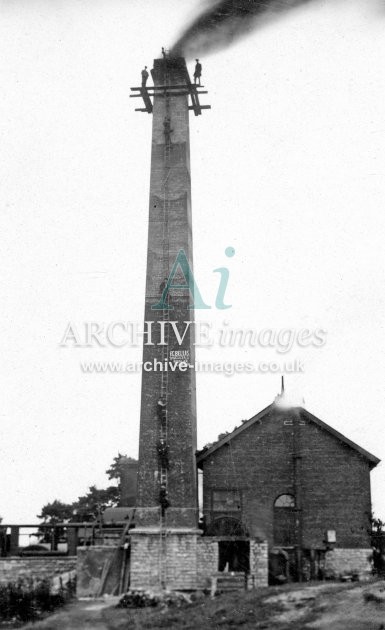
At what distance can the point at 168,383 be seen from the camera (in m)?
29.5

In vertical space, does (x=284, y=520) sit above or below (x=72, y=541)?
above

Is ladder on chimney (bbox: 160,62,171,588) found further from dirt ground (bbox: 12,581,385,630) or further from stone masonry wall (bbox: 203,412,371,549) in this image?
dirt ground (bbox: 12,581,385,630)

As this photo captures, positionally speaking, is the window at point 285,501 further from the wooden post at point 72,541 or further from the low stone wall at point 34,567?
the low stone wall at point 34,567

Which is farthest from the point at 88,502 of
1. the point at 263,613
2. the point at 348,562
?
the point at 263,613

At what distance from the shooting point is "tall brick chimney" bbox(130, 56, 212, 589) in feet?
91.0

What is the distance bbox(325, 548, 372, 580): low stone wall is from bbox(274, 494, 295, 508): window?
2.19 m

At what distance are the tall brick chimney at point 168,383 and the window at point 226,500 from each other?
4.52 ft

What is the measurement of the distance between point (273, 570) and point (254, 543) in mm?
1804

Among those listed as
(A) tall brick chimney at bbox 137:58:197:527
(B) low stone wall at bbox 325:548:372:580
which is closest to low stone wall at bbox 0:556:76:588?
(A) tall brick chimney at bbox 137:58:197:527

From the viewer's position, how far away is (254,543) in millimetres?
27234

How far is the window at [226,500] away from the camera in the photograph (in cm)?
2983

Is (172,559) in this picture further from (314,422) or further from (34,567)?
(314,422)

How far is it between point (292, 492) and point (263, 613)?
36.4 feet

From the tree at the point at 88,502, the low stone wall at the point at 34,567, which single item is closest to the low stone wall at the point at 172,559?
the low stone wall at the point at 34,567
